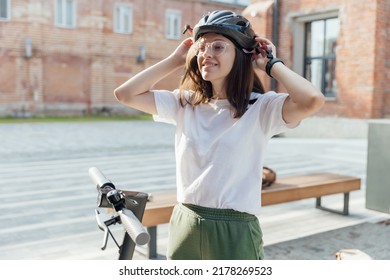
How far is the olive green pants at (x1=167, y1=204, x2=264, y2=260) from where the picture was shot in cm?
162

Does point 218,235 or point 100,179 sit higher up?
point 100,179

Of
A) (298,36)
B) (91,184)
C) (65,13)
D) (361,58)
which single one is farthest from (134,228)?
(65,13)

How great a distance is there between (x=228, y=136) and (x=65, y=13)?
72.9 feet

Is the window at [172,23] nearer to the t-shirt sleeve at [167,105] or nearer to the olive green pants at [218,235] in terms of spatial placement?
the t-shirt sleeve at [167,105]

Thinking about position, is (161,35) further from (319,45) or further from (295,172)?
(295,172)

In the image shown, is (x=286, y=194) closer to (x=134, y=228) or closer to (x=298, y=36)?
(x=134, y=228)

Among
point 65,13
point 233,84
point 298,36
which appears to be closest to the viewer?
point 233,84

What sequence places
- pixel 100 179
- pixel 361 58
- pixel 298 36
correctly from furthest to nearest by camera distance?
pixel 298 36, pixel 361 58, pixel 100 179

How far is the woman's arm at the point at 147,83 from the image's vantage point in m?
A: 1.76

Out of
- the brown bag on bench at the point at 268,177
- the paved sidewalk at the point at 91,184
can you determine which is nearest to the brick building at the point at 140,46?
the paved sidewalk at the point at 91,184

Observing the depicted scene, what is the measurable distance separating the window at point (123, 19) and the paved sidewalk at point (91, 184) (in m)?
11.1

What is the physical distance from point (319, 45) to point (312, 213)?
9348 millimetres

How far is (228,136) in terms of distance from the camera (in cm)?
162

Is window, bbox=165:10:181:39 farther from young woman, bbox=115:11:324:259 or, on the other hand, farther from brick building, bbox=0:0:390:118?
young woman, bbox=115:11:324:259
